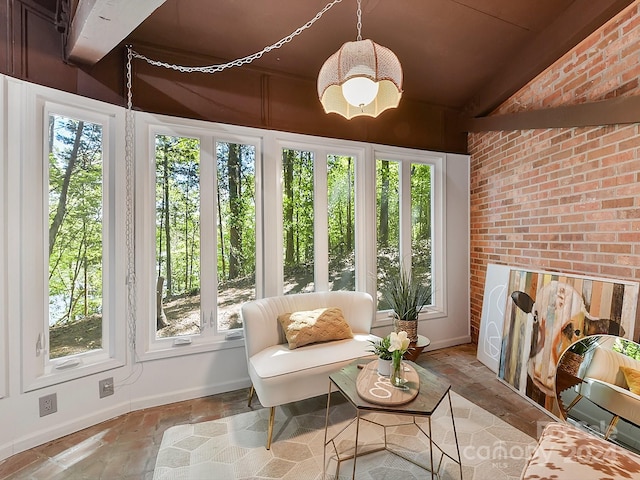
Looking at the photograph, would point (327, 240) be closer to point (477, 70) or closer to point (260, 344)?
point (260, 344)

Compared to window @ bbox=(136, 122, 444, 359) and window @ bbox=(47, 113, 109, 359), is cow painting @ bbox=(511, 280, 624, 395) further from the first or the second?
window @ bbox=(47, 113, 109, 359)

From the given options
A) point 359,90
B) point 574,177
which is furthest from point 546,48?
point 359,90

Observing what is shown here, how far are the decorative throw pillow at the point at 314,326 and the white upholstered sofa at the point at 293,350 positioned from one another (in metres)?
0.05

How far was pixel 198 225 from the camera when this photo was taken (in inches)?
110

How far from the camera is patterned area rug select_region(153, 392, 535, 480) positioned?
5.98 feet

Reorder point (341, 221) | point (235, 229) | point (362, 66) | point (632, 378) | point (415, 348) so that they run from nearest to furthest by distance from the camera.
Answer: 1. point (362, 66)
2. point (632, 378)
3. point (235, 229)
4. point (415, 348)
5. point (341, 221)

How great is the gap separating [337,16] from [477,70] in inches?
65.2

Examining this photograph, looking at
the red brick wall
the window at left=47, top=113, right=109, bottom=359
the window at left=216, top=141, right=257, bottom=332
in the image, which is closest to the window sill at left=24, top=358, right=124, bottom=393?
the window at left=47, top=113, right=109, bottom=359

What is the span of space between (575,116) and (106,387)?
4223 millimetres

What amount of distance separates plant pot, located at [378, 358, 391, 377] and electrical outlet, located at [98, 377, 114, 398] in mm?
2042

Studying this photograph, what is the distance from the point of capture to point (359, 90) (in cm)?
175

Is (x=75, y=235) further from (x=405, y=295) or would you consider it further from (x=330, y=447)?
(x=405, y=295)

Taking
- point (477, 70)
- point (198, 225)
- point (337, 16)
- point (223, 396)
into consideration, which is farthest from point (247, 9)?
point (223, 396)


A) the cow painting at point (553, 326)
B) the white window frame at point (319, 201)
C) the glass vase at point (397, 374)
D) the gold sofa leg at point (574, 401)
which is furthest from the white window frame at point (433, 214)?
the glass vase at point (397, 374)
